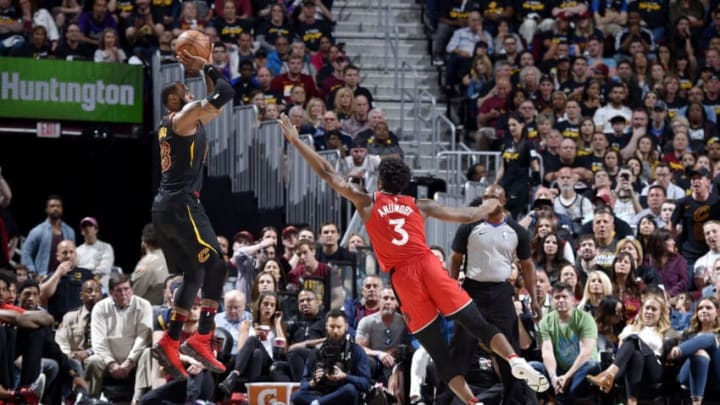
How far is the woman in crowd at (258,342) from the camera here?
16.2 metres

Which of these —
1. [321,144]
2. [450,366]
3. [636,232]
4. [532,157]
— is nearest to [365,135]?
[321,144]

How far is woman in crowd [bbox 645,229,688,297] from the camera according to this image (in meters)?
17.7

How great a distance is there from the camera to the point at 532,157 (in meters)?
20.2

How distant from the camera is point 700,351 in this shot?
1572cm

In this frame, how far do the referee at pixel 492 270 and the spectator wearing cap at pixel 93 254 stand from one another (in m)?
6.49

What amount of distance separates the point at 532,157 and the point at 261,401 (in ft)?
19.7

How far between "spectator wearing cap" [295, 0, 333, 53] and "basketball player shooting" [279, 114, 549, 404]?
35.4ft

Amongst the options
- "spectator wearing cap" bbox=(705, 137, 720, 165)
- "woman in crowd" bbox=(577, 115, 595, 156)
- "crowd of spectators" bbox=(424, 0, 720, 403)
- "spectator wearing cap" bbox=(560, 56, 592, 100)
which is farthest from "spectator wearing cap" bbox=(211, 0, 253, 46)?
"spectator wearing cap" bbox=(705, 137, 720, 165)

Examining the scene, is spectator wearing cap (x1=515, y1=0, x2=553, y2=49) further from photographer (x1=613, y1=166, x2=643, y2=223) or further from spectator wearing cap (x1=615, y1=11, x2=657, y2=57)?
photographer (x1=613, y1=166, x2=643, y2=223)

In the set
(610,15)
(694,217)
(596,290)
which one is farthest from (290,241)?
(610,15)

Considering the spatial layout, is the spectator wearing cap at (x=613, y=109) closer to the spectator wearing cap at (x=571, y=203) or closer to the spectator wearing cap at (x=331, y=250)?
the spectator wearing cap at (x=571, y=203)

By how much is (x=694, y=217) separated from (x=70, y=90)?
875 centimetres

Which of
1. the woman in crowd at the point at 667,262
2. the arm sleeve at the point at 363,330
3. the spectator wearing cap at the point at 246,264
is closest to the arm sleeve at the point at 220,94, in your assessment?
the arm sleeve at the point at 363,330

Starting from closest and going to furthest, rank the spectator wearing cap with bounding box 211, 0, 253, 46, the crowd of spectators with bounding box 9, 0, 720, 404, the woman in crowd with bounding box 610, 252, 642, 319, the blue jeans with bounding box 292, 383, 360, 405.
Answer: the blue jeans with bounding box 292, 383, 360, 405 < the crowd of spectators with bounding box 9, 0, 720, 404 < the woman in crowd with bounding box 610, 252, 642, 319 < the spectator wearing cap with bounding box 211, 0, 253, 46
